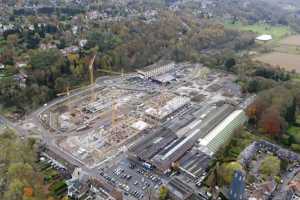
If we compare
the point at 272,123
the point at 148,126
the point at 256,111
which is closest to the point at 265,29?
the point at 256,111

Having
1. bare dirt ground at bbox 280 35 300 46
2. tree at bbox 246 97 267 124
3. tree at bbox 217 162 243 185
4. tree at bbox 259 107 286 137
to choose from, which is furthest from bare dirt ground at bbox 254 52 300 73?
tree at bbox 217 162 243 185

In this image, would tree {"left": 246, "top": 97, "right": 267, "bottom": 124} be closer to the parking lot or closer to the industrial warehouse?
the industrial warehouse

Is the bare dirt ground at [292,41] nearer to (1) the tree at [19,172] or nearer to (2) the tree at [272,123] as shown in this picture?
(2) the tree at [272,123]

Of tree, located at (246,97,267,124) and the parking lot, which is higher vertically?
tree, located at (246,97,267,124)

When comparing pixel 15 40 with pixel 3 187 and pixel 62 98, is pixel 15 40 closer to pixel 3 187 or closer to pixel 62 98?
pixel 62 98

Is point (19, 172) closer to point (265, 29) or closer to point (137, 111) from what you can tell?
point (137, 111)

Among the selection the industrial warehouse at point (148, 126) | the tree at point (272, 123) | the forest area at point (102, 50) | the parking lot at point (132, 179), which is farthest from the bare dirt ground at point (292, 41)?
the parking lot at point (132, 179)
